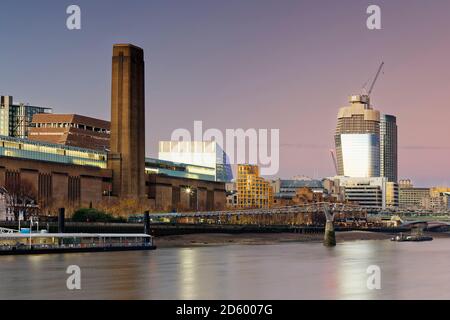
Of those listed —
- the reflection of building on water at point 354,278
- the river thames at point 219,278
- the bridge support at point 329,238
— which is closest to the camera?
the river thames at point 219,278

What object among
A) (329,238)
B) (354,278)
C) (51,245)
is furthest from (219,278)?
(329,238)

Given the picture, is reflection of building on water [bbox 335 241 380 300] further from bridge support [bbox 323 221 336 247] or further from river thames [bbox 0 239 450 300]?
bridge support [bbox 323 221 336 247]

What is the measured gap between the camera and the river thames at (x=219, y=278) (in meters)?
A: 68.8

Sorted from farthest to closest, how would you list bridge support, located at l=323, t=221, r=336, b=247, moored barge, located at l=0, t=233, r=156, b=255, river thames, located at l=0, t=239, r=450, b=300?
bridge support, located at l=323, t=221, r=336, b=247, moored barge, located at l=0, t=233, r=156, b=255, river thames, located at l=0, t=239, r=450, b=300

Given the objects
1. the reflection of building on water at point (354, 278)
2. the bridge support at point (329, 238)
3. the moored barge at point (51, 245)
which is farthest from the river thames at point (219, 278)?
the bridge support at point (329, 238)

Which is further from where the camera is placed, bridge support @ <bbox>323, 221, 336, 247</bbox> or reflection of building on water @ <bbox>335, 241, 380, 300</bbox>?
bridge support @ <bbox>323, 221, 336, 247</bbox>

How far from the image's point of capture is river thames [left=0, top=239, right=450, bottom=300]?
2707 inches

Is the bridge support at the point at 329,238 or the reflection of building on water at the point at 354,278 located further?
the bridge support at the point at 329,238

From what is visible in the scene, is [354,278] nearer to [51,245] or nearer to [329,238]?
[51,245]

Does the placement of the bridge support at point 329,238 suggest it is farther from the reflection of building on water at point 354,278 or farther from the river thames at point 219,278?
the river thames at point 219,278

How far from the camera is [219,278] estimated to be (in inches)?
3292

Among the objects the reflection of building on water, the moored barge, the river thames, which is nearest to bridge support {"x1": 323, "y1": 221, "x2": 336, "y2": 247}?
the moored barge
